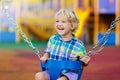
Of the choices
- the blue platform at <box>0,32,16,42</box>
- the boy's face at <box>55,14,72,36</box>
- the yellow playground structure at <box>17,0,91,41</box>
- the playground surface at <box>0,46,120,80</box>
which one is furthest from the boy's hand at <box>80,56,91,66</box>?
the blue platform at <box>0,32,16,42</box>

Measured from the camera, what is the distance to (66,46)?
3.28 m

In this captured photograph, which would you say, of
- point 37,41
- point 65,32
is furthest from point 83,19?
point 65,32

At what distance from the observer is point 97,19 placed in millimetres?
13469

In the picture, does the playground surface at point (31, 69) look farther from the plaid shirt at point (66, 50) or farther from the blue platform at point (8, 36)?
the blue platform at point (8, 36)

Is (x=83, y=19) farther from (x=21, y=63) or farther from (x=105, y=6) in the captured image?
(x=21, y=63)

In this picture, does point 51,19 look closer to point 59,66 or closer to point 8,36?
point 8,36

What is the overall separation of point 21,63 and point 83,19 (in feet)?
20.2

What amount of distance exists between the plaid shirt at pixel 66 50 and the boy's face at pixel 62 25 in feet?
0.29

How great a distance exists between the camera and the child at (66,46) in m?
3.22

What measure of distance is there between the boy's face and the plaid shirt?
0.09 m

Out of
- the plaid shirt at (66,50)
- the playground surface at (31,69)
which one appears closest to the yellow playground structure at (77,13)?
the playground surface at (31,69)

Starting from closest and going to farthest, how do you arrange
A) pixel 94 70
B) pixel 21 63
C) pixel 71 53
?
pixel 71 53 < pixel 94 70 < pixel 21 63

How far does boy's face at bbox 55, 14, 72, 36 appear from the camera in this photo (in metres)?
Result: 3.25

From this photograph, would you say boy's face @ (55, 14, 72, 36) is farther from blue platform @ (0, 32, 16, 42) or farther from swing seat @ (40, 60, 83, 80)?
blue platform @ (0, 32, 16, 42)
